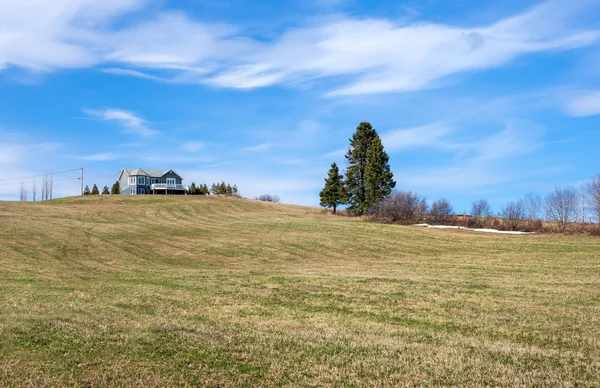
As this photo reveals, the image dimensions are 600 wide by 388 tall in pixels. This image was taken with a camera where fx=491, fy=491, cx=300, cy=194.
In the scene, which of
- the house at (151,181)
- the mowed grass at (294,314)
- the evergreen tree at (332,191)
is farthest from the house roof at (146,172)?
the mowed grass at (294,314)

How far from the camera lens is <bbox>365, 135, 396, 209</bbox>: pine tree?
75.8 metres

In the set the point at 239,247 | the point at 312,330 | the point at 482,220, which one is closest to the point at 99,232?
the point at 239,247

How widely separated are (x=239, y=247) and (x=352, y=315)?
25.5 m

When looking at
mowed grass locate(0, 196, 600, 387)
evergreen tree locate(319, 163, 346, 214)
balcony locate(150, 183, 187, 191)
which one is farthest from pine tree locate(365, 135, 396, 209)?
balcony locate(150, 183, 187, 191)

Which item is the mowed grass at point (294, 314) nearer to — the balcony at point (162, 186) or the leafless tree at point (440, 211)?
the leafless tree at point (440, 211)

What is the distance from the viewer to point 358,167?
8188 cm

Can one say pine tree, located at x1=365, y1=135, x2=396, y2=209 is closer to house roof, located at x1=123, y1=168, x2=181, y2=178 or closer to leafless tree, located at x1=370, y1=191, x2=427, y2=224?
leafless tree, located at x1=370, y1=191, x2=427, y2=224

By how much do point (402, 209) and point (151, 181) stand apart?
69013 mm

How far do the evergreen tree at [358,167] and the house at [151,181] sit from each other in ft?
160

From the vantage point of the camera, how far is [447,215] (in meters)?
61.8

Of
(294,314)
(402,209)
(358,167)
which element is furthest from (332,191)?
(294,314)

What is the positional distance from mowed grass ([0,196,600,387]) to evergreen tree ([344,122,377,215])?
3824cm

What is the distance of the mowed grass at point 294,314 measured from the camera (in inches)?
356

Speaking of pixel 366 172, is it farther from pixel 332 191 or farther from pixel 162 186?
pixel 162 186
